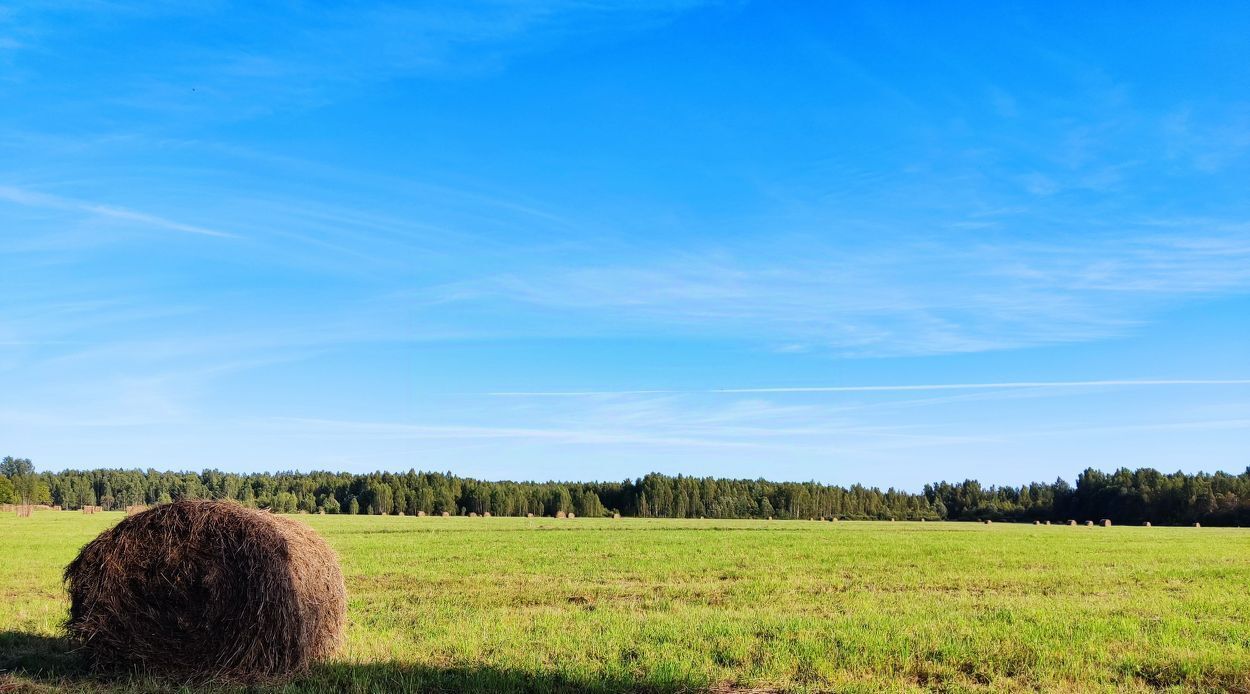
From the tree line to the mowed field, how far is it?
100793 mm

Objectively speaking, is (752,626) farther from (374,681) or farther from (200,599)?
(200,599)

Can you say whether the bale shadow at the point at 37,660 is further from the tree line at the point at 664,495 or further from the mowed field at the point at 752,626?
the tree line at the point at 664,495

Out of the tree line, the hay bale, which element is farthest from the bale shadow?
the tree line

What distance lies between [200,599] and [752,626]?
808 centimetres

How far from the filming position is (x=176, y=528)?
1198 cm

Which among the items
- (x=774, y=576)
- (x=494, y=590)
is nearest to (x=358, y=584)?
(x=494, y=590)

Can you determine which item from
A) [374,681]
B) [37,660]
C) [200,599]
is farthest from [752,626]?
[37,660]

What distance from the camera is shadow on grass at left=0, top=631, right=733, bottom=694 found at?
392 inches

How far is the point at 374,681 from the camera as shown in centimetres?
1026

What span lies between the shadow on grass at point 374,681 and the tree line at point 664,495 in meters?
111

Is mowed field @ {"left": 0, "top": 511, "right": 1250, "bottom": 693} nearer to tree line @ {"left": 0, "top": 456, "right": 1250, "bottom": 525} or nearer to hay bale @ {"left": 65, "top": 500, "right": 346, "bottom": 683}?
hay bale @ {"left": 65, "top": 500, "right": 346, "bottom": 683}

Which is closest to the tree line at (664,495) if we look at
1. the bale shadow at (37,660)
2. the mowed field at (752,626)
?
the mowed field at (752,626)

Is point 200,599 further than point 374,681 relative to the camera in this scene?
Yes

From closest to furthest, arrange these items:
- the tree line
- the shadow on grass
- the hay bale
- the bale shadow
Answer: the shadow on grass, the bale shadow, the hay bale, the tree line
